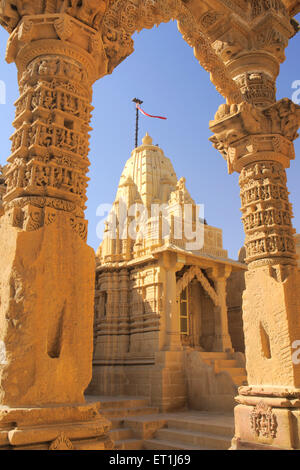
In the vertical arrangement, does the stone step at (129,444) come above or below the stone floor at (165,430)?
below

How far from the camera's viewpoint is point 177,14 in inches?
241

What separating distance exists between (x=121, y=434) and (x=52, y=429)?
265 inches

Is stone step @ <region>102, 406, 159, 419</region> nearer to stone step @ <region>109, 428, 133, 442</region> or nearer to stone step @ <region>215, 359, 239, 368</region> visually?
stone step @ <region>109, 428, 133, 442</region>

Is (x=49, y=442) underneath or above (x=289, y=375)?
underneath

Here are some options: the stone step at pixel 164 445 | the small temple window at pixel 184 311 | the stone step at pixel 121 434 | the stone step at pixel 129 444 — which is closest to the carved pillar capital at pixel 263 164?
the stone step at pixel 164 445

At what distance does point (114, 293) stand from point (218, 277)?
395 cm

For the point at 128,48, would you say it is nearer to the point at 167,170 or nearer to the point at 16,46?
the point at 16,46

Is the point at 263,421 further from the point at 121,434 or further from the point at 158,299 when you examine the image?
the point at 158,299

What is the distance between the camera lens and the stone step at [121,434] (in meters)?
8.59

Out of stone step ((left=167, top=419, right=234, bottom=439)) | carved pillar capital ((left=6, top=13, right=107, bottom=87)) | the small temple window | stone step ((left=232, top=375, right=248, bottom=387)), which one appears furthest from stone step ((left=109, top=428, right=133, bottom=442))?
carved pillar capital ((left=6, top=13, right=107, bottom=87))

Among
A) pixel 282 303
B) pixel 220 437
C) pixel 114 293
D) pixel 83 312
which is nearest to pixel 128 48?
pixel 83 312

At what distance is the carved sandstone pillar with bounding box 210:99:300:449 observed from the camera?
505 centimetres

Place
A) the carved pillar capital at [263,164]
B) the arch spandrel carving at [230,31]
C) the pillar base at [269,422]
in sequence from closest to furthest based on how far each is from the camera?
1. the pillar base at [269,422]
2. the arch spandrel carving at [230,31]
3. the carved pillar capital at [263,164]

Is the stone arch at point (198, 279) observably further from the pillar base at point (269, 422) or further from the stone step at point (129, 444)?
the pillar base at point (269, 422)
